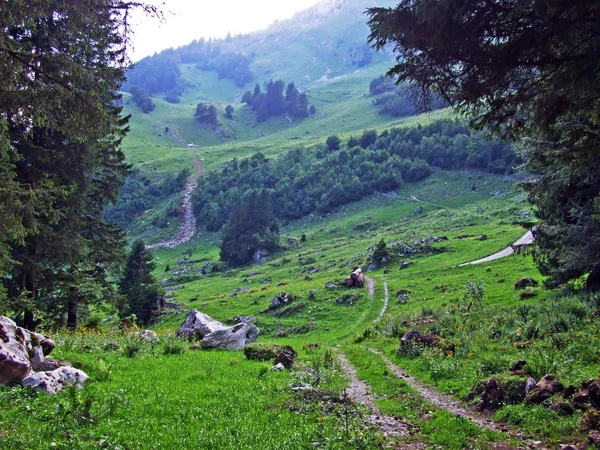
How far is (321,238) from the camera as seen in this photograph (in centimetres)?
10512

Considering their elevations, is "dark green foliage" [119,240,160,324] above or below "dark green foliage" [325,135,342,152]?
below

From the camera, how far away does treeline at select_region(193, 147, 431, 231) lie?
130 meters

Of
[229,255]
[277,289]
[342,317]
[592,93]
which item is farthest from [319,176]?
[592,93]

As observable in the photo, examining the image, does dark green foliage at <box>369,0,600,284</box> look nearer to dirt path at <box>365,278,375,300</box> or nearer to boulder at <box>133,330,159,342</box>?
boulder at <box>133,330,159,342</box>

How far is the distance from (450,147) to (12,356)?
134 meters

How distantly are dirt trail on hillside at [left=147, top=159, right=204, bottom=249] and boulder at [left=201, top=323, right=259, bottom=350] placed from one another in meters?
108

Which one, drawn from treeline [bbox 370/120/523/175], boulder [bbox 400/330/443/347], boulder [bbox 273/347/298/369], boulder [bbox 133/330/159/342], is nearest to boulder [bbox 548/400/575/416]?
boulder [bbox 400/330/443/347]

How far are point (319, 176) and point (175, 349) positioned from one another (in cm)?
12479

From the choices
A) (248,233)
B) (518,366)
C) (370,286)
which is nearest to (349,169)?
(248,233)

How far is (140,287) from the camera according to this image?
174 feet

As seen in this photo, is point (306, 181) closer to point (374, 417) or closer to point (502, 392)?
point (502, 392)

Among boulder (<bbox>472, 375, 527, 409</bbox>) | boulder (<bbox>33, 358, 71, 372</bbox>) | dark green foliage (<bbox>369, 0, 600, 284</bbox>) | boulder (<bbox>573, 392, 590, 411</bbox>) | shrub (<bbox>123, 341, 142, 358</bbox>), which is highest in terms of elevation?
dark green foliage (<bbox>369, 0, 600, 284</bbox>)

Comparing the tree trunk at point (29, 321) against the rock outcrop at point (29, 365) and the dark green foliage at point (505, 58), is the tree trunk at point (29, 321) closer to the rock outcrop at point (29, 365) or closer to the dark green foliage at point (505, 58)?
the rock outcrop at point (29, 365)

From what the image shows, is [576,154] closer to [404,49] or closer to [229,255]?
[404,49]
